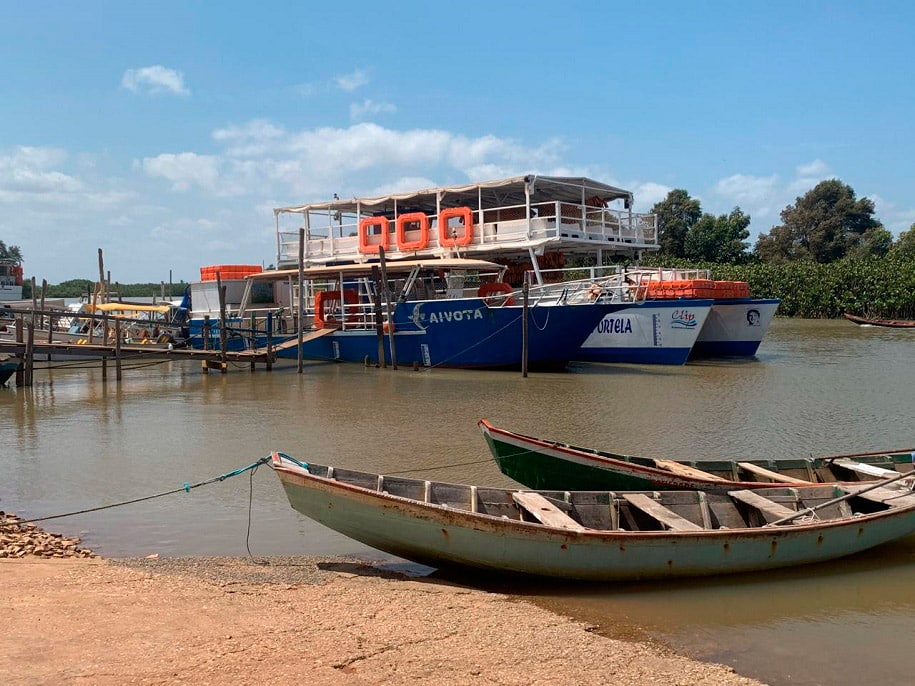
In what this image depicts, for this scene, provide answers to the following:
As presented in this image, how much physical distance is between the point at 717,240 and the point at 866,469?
50.4 metres

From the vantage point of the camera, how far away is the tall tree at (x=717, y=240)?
5603 cm

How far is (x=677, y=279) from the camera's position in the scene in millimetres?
23891

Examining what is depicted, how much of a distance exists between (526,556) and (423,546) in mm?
814

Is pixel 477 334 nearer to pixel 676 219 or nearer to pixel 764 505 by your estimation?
pixel 764 505

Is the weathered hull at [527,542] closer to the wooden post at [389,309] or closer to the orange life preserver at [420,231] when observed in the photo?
the wooden post at [389,309]

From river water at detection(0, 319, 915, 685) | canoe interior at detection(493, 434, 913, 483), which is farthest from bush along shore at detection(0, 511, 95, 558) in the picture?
canoe interior at detection(493, 434, 913, 483)

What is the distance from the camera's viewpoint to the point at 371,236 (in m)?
27.0

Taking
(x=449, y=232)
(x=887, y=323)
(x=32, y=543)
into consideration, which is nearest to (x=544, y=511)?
(x=32, y=543)

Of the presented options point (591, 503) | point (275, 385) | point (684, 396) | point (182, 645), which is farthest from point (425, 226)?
point (182, 645)

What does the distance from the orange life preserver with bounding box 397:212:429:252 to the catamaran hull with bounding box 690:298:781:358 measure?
9.03m

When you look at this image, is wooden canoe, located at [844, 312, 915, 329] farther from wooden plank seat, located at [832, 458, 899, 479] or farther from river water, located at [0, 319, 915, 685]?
wooden plank seat, located at [832, 458, 899, 479]

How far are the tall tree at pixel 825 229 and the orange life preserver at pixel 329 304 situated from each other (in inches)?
1592

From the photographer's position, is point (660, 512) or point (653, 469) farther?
point (653, 469)

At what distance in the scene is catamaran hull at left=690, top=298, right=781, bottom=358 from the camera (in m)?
24.6
